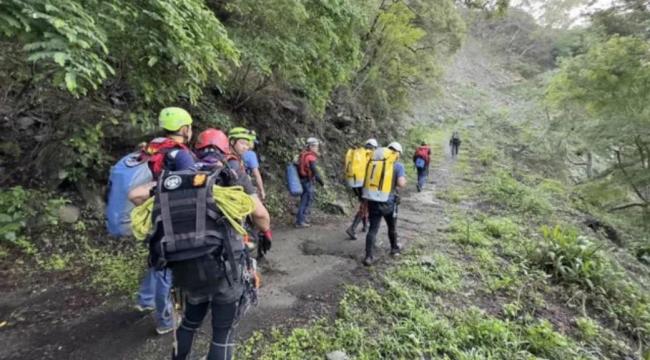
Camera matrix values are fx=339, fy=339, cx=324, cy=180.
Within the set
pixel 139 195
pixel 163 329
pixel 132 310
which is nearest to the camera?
pixel 139 195

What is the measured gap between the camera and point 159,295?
11.3 feet

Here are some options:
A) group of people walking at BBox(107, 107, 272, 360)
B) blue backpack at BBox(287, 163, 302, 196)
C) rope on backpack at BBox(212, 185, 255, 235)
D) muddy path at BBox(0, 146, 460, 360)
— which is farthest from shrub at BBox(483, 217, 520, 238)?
rope on backpack at BBox(212, 185, 255, 235)

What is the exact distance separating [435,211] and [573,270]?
4019 millimetres

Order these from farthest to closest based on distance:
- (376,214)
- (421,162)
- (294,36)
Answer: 1. (421,162)
2. (294,36)
3. (376,214)

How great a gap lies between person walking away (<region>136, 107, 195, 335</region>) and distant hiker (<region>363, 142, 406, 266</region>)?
3.21m

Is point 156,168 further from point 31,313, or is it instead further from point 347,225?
point 347,225

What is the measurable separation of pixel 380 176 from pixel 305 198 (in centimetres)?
254

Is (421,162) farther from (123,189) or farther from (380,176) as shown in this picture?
(123,189)

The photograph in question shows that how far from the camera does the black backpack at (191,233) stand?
2209mm

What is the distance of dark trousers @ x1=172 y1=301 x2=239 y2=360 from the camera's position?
252 cm

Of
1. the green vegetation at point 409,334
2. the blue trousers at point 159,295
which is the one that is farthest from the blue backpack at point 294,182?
the blue trousers at point 159,295

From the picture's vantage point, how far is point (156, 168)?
2.94 m

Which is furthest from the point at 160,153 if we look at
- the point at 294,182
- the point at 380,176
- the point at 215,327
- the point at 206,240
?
the point at 294,182

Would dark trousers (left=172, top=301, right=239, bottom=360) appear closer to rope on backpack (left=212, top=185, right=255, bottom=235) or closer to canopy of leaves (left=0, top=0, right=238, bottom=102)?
rope on backpack (left=212, top=185, right=255, bottom=235)
